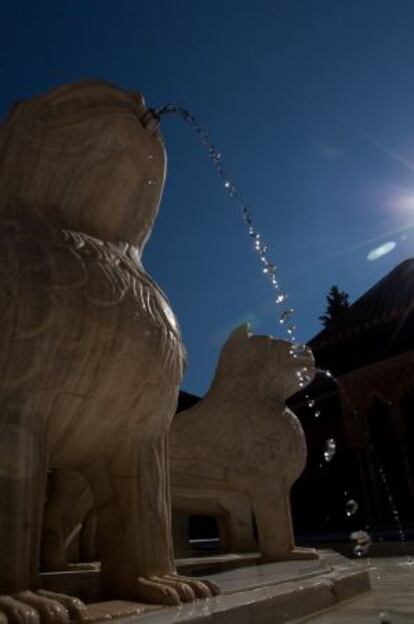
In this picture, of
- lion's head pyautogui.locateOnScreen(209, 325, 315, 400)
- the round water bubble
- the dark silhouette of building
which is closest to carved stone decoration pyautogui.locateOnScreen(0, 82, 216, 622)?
lion's head pyautogui.locateOnScreen(209, 325, 315, 400)

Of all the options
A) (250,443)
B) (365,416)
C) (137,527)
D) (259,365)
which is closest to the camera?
(137,527)

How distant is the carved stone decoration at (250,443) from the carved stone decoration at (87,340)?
2.33 metres

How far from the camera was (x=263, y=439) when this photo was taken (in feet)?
14.9

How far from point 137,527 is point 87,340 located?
0.69 m

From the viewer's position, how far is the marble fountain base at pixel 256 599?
1.61 metres

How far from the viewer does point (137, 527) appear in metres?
2.03

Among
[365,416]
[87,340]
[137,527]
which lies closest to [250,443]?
[137,527]

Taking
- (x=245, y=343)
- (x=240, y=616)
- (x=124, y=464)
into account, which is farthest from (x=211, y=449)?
(x=240, y=616)

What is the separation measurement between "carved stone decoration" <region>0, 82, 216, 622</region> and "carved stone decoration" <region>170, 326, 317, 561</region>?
2.33 m

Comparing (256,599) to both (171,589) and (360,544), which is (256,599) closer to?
(171,589)

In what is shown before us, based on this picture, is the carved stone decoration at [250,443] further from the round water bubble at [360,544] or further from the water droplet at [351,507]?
the water droplet at [351,507]

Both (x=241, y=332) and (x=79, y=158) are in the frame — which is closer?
(x=79, y=158)

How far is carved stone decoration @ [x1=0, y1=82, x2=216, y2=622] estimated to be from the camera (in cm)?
175

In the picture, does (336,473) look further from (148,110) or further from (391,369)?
(148,110)
